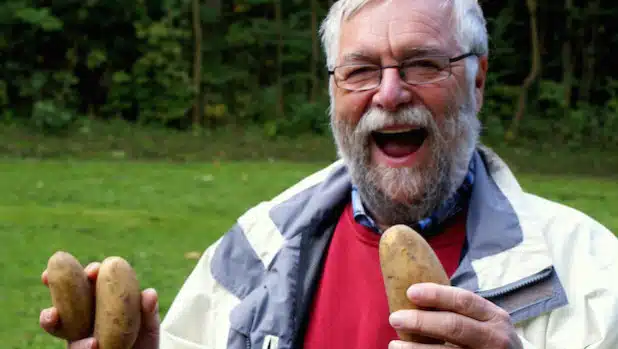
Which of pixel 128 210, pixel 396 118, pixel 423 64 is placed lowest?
pixel 128 210

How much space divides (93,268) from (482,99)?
3.78 ft

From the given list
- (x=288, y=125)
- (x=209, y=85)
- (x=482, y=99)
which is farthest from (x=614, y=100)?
(x=482, y=99)

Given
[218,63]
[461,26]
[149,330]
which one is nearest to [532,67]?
[218,63]

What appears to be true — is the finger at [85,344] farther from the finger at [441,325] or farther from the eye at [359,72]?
the eye at [359,72]

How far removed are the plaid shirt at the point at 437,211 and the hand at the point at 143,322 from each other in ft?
2.07

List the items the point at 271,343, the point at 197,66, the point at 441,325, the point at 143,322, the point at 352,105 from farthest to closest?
the point at 197,66 → the point at 352,105 → the point at 271,343 → the point at 143,322 → the point at 441,325

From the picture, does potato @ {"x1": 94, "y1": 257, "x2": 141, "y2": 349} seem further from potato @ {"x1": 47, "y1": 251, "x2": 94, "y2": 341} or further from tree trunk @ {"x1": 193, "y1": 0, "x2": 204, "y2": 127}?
tree trunk @ {"x1": 193, "y1": 0, "x2": 204, "y2": 127}

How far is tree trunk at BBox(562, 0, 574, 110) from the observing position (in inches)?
665

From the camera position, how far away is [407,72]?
2.51 metres

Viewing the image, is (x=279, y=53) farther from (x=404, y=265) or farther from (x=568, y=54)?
(x=404, y=265)

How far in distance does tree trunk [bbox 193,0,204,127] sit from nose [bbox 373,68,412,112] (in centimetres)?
1402

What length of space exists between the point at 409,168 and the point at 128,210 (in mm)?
6429

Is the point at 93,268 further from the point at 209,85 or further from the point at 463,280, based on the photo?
the point at 209,85

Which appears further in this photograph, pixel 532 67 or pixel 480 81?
pixel 532 67
